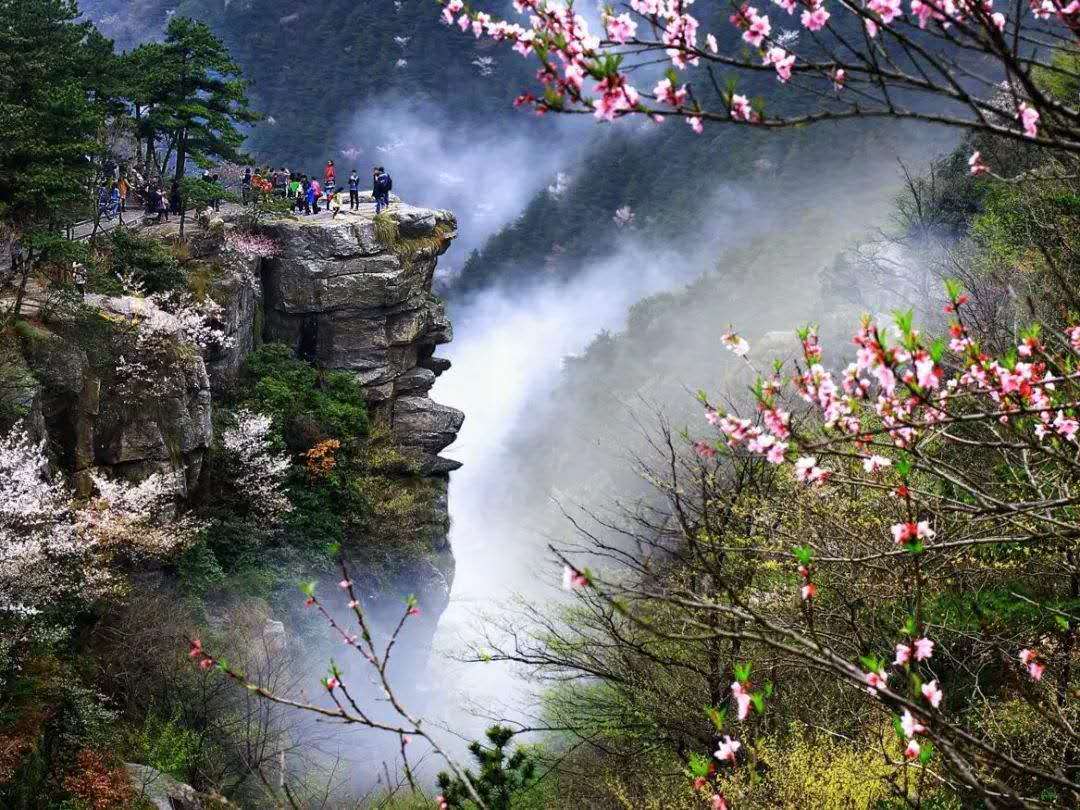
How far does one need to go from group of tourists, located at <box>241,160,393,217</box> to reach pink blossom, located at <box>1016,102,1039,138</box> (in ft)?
107

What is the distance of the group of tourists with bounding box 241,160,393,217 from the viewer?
35062mm

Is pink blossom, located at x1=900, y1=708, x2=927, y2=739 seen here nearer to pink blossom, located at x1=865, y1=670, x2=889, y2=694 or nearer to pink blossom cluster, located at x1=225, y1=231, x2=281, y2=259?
pink blossom, located at x1=865, y1=670, x2=889, y2=694

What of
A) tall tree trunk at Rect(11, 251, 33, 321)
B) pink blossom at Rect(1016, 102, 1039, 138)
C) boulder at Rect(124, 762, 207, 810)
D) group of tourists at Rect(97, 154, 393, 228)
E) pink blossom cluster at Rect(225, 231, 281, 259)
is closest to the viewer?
pink blossom at Rect(1016, 102, 1039, 138)

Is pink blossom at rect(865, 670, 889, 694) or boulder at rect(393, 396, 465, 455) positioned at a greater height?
pink blossom at rect(865, 670, 889, 694)

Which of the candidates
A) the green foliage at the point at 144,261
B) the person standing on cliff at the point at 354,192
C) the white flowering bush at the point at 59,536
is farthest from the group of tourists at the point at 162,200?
the white flowering bush at the point at 59,536

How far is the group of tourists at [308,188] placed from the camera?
3506cm

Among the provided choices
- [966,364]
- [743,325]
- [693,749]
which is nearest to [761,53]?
[966,364]

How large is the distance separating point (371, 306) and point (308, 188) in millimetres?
5771

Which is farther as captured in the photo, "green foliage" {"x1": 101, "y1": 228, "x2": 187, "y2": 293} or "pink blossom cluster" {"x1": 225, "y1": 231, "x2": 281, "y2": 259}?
"pink blossom cluster" {"x1": 225, "y1": 231, "x2": 281, "y2": 259}

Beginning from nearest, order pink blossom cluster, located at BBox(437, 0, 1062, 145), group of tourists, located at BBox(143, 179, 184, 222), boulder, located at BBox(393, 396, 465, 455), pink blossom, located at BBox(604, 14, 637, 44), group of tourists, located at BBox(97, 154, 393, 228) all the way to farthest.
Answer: pink blossom cluster, located at BBox(437, 0, 1062, 145), pink blossom, located at BBox(604, 14, 637, 44), group of tourists, located at BBox(97, 154, 393, 228), group of tourists, located at BBox(143, 179, 184, 222), boulder, located at BBox(393, 396, 465, 455)

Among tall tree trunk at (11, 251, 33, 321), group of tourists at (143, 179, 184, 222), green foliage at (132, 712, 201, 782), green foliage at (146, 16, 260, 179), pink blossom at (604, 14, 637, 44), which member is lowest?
Result: green foliage at (132, 712, 201, 782)

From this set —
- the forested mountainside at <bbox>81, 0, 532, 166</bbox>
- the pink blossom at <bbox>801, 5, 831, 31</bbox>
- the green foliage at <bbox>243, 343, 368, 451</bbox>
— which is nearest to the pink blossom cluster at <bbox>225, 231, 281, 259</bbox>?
the green foliage at <bbox>243, 343, 368, 451</bbox>

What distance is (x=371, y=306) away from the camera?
3512 cm

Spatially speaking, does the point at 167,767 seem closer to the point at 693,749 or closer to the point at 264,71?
the point at 693,749
